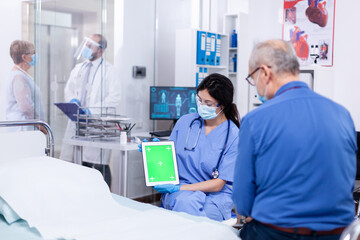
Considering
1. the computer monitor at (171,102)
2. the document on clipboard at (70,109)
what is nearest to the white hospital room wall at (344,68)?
the computer monitor at (171,102)

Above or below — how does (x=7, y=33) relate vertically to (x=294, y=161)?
above

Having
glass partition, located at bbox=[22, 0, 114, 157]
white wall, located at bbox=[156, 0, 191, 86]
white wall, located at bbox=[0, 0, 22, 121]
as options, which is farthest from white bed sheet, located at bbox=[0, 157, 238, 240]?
white wall, located at bbox=[156, 0, 191, 86]

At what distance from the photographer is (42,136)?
2773mm

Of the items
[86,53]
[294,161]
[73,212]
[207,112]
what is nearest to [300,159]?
[294,161]

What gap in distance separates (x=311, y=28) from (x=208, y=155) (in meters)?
2.46

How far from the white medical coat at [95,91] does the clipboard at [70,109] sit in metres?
0.14

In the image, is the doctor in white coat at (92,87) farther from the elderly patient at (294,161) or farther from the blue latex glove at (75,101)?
the elderly patient at (294,161)

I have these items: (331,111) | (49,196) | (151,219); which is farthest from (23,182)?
(331,111)

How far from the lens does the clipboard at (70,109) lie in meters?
3.74

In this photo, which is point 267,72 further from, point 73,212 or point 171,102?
point 171,102

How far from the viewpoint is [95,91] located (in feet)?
13.3

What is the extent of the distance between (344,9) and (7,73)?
3040 mm

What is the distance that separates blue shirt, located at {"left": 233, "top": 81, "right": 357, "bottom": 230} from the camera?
4.38 ft

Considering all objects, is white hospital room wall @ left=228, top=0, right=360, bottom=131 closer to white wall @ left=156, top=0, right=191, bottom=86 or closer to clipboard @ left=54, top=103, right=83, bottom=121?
white wall @ left=156, top=0, right=191, bottom=86
